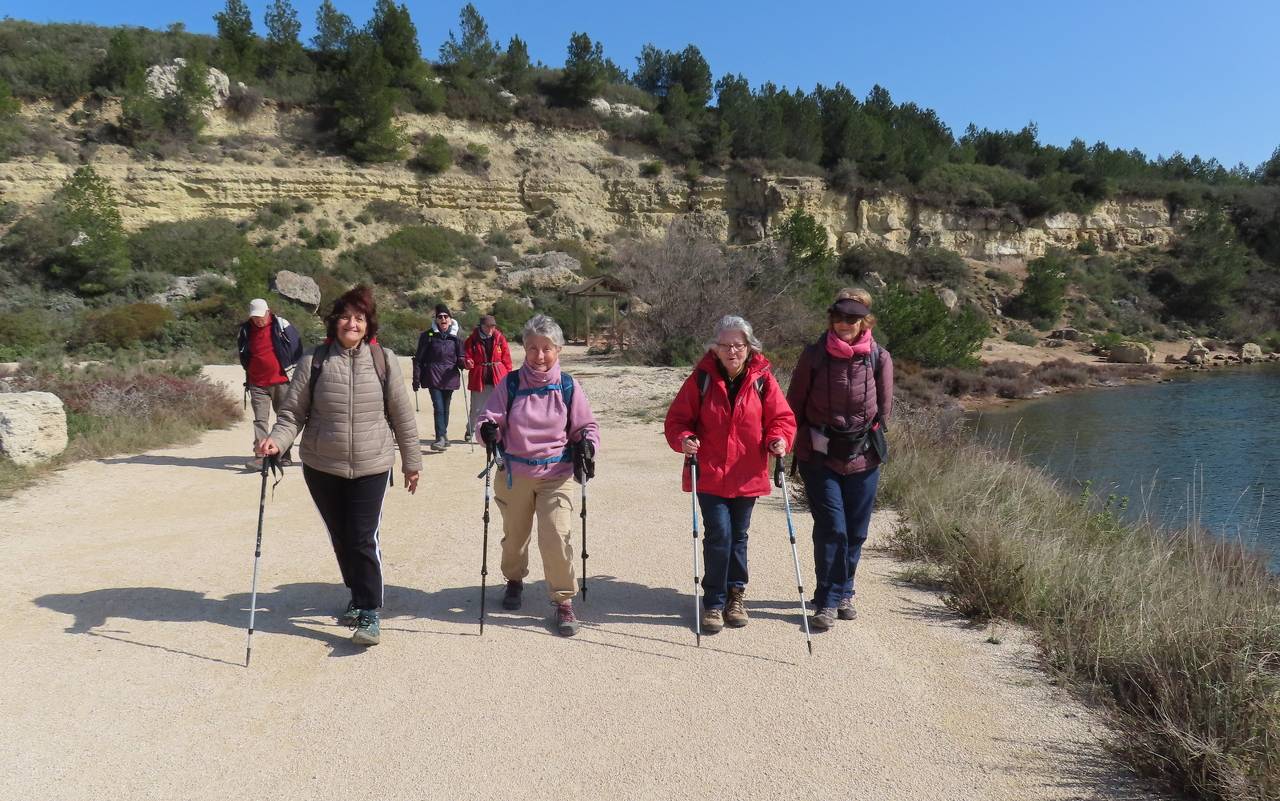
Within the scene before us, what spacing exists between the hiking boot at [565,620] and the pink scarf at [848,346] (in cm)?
209

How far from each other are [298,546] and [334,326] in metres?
2.66

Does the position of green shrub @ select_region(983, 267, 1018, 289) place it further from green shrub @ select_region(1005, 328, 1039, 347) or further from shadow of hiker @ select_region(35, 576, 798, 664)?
shadow of hiker @ select_region(35, 576, 798, 664)

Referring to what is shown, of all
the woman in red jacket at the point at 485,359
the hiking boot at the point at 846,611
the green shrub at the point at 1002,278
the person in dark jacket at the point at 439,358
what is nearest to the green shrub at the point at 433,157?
the green shrub at the point at 1002,278

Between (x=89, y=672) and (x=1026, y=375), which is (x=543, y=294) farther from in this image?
(x=89, y=672)

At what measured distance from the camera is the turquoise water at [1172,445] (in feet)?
34.5

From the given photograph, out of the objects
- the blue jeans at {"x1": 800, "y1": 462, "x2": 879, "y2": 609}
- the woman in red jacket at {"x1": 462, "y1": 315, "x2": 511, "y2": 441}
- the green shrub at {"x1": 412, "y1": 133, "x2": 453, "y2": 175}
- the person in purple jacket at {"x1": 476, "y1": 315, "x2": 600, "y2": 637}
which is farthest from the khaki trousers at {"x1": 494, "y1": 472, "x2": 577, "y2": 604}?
the green shrub at {"x1": 412, "y1": 133, "x2": 453, "y2": 175}

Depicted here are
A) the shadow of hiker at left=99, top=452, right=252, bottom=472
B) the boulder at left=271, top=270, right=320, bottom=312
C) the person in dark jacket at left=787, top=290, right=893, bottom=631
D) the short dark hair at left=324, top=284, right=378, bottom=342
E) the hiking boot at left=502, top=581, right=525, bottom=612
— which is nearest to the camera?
the short dark hair at left=324, top=284, right=378, bottom=342

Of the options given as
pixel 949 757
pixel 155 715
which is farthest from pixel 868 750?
pixel 155 715

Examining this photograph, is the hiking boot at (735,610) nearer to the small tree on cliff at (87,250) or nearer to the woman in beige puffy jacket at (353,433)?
the woman in beige puffy jacket at (353,433)

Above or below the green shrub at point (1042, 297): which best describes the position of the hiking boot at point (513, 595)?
below

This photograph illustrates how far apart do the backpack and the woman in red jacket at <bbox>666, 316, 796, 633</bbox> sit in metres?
1.60

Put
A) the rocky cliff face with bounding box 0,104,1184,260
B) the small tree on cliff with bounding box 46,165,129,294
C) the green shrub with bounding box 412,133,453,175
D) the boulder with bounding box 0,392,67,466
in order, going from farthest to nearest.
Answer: the green shrub with bounding box 412,133,453,175 < the rocky cliff face with bounding box 0,104,1184,260 < the small tree on cliff with bounding box 46,165,129,294 < the boulder with bounding box 0,392,67,466

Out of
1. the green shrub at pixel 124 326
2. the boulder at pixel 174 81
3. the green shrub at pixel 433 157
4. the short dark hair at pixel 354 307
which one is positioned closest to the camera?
the short dark hair at pixel 354 307

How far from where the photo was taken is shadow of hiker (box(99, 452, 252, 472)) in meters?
9.38
